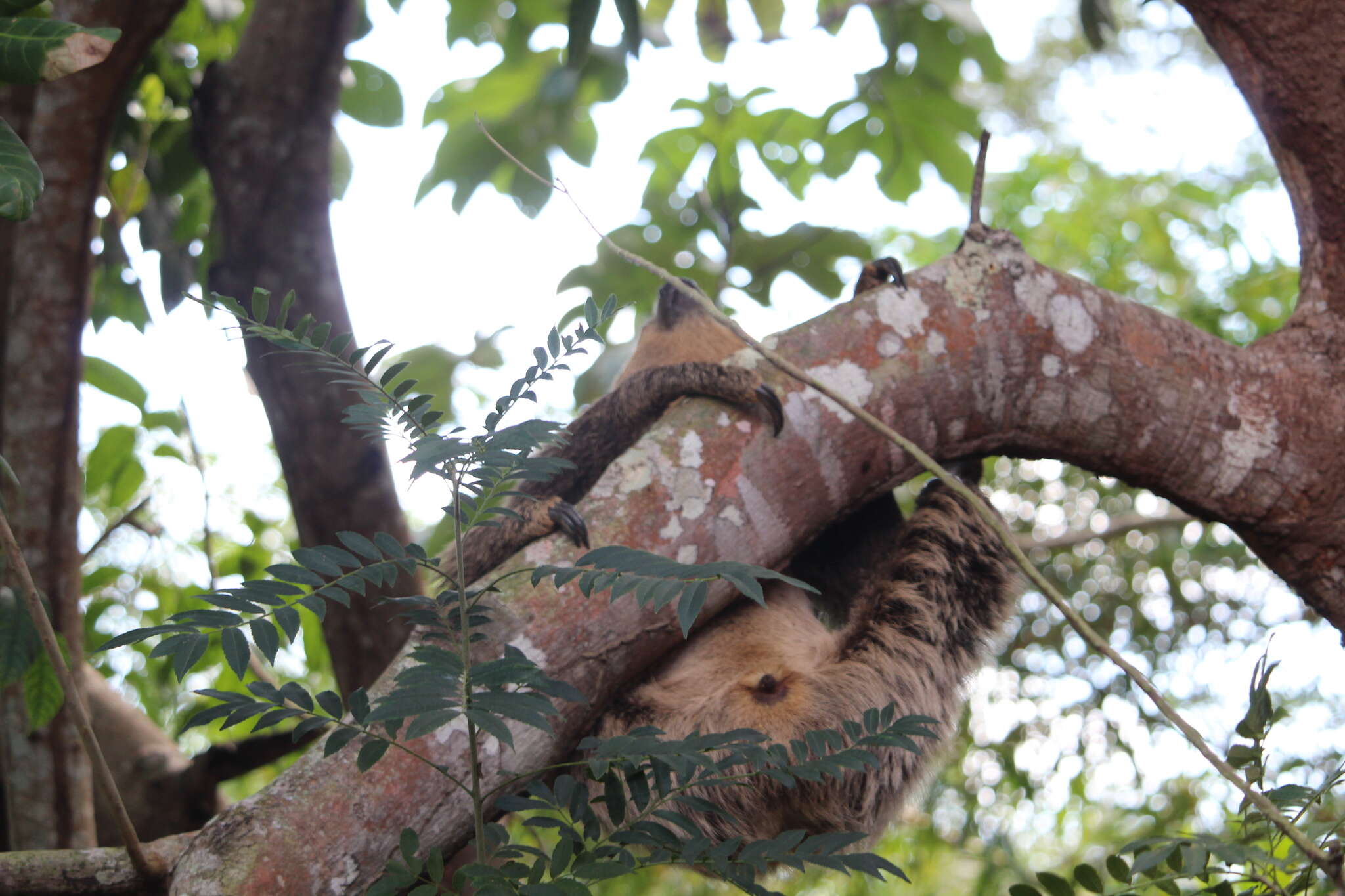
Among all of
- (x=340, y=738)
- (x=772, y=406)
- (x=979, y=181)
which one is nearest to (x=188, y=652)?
(x=340, y=738)

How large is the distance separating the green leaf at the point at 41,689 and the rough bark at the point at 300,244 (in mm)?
1036

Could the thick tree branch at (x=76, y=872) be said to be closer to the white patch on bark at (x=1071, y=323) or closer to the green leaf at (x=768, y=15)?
the white patch on bark at (x=1071, y=323)

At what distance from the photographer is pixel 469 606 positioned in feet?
5.01

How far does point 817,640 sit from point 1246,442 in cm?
126

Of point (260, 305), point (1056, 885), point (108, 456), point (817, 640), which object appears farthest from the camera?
point (108, 456)

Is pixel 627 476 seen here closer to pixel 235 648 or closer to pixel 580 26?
pixel 235 648

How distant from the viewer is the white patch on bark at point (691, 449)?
7.61ft

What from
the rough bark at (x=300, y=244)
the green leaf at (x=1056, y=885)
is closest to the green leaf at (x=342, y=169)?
the rough bark at (x=300, y=244)

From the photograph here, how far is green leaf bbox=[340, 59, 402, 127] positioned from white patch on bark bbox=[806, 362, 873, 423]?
9.93 ft

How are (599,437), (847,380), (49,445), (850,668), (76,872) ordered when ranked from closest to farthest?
(76,872) → (847,380) → (850,668) → (599,437) → (49,445)

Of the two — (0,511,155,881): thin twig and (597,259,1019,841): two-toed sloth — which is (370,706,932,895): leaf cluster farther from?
(597,259,1019,841): two-toed sloth

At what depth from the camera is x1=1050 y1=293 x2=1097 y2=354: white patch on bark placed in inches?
101

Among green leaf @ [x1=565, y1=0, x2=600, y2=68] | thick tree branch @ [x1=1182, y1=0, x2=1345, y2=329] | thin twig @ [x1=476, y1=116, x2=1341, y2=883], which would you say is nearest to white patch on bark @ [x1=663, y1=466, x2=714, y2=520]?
thin twig @ [x1=476, y1=116, x2=1341, y2=883]

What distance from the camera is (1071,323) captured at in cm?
258
